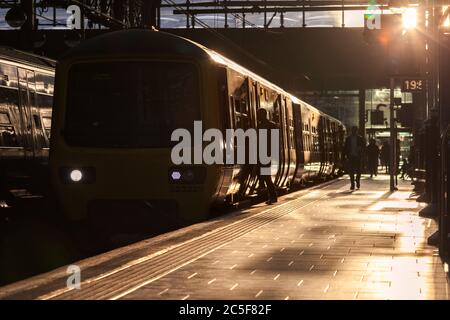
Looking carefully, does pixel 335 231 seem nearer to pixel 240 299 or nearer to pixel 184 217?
pixel 184 217

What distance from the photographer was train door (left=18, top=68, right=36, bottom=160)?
566 inches

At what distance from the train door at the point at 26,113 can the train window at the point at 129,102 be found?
2507 mm

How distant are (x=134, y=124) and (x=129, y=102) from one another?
1.09 ft

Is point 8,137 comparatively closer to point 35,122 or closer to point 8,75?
point 8,75

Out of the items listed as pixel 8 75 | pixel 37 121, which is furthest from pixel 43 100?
pixel 8 75

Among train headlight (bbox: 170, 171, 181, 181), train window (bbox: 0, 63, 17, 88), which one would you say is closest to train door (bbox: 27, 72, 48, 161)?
train window (bbox: 0, 63, 17, 88)

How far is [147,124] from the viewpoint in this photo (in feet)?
39.0

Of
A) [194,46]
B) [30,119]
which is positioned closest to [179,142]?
[194,46]

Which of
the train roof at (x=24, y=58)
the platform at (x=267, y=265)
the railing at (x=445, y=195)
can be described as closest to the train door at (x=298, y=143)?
the train roof at (x=24, y=58)

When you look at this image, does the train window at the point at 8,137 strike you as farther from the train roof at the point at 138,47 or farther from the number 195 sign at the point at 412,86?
the number 195 sign at the point at 412,86

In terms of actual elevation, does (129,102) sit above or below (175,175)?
above

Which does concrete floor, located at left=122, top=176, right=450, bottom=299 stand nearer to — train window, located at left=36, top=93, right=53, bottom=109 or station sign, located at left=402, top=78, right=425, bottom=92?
train window, located at left=36, top=93, right=53, bottom=109

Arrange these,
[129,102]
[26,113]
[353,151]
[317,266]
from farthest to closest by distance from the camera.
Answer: [353,151]
[26,113]
[129,102]
[317,266]

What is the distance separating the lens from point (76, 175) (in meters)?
11.7
